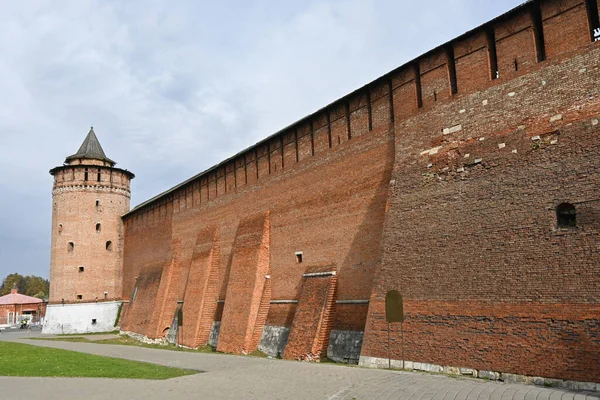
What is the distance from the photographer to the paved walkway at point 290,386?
7828 millimetres

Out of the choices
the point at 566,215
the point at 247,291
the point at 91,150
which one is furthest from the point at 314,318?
the point at 91,150

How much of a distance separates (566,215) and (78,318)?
2907 centimetres

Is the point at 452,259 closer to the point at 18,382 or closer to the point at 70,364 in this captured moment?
the point at 18,382

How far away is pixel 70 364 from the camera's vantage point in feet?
45.3

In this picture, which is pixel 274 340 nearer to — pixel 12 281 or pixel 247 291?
pixel 247 291

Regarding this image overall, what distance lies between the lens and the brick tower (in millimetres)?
30531

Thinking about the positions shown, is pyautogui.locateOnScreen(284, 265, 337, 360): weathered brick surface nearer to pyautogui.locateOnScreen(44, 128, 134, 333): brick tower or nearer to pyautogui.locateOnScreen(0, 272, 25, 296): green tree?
pyautogui.locateOnScreen(44, 128, 134, 333): brick tower

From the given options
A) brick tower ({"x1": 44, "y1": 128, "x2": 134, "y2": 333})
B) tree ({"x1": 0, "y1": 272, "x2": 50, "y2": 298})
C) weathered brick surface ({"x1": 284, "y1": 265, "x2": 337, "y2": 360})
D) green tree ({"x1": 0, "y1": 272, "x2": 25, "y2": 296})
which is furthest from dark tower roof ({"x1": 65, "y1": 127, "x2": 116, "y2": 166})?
green tree ({"x1": 0, "y1": 272, "x2": 25, "y2": 296})

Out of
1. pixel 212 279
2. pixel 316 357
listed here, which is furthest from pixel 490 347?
pixel 212 279

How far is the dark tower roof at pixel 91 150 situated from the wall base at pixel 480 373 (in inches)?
1057

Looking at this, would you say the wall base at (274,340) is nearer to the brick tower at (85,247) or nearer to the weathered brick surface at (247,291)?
the weathered brick surface at (247,291)

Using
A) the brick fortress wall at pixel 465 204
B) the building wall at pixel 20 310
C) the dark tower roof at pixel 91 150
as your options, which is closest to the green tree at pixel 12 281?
the building wall at pixel 20 310

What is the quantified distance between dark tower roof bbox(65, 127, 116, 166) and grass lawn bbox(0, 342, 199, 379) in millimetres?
18359

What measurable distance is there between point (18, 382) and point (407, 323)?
28.0ft
